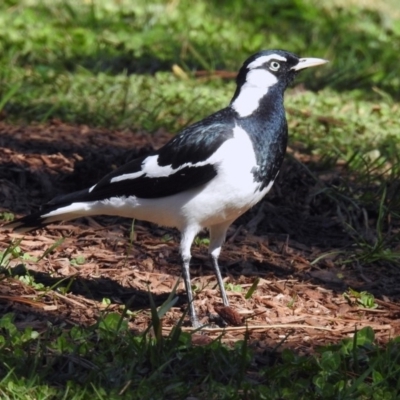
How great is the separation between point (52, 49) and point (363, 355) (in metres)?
4.86

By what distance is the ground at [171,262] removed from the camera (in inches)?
168

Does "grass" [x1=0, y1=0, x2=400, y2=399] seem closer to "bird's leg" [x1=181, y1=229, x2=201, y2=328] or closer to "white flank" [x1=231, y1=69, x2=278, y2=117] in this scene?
"bird's leg" [x1=181, y1=229, x2=201, y2=328]

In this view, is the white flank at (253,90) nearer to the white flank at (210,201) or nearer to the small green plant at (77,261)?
the white flank at (210,201)

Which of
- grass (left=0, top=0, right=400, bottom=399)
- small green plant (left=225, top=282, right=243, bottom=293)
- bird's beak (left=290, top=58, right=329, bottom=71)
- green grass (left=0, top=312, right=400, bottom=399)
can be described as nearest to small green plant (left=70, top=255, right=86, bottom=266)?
grass (left=0, top=0, right=400, bottom=399)

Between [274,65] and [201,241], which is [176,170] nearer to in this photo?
[274,65]

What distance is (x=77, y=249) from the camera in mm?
4980

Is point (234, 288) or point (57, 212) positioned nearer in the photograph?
point (57, 212)

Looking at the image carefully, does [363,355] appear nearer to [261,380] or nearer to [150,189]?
[261,380]

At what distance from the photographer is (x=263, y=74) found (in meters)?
4.76

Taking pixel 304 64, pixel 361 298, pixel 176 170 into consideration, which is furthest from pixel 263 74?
pixel 361 298

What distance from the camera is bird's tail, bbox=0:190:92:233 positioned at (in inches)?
181

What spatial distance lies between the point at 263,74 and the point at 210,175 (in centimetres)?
67

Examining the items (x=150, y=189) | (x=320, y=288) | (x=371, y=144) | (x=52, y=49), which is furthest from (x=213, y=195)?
(x=52, y=49)

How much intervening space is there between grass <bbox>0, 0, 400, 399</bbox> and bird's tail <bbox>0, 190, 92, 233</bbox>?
0.44ft
